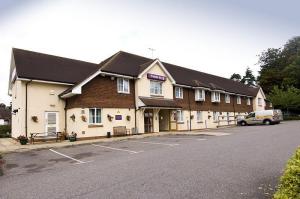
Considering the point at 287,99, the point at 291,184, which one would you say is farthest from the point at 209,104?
the point at 291,184

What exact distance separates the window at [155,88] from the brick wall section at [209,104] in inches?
118

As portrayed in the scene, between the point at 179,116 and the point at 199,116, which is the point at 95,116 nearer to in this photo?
the point at 179,116

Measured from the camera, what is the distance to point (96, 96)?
21.6m

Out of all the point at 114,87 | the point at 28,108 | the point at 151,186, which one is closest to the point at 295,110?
the point at 114,87

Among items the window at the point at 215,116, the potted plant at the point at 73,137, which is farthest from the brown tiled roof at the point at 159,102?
the window at the point at 215,116

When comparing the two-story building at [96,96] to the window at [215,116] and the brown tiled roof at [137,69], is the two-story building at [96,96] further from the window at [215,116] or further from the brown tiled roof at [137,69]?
the window at [215,116]

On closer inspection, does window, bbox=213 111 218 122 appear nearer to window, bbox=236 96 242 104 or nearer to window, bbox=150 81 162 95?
window, bbox=236 96 242 104

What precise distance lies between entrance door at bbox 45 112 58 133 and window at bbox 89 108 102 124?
3173 mm

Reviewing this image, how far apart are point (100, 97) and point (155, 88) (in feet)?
23.2

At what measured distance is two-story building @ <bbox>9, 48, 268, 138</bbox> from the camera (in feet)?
67.4

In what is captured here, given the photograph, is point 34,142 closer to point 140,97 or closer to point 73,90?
point 73,90

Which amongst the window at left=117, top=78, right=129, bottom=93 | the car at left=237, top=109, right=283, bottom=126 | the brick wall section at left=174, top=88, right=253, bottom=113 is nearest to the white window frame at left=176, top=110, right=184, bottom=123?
the brick wall section at left=174, top=88, right=253, bottom=113

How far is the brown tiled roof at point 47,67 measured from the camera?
817 inches

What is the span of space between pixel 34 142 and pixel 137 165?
44.4 feet
